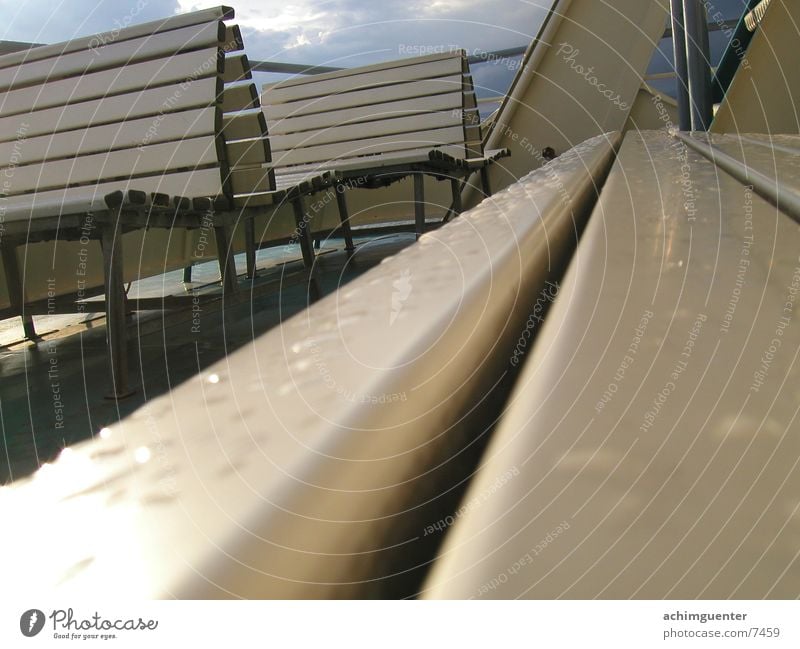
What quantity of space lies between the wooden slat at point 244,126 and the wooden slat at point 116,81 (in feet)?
0.52

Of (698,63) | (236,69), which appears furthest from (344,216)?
(698,63)

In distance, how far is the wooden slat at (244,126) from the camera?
222 centimetres

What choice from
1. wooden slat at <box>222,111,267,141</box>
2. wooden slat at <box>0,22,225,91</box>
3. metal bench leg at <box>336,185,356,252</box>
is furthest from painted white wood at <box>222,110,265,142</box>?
metal bench leg at <box>336,185,356,252</box>

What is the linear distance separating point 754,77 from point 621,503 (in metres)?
2.40

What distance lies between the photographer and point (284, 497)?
0.09 m

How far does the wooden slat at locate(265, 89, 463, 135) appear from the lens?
145 inches

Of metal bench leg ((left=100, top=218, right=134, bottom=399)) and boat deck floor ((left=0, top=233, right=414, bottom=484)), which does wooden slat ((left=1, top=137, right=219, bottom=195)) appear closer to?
boat deck floor ((left=0, top=233, right=414, bottom=484))

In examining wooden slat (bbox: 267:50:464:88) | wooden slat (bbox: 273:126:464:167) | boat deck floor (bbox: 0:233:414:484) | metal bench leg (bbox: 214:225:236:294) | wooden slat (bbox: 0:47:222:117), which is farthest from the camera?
wooden slat (bbox: 267:50:464:88)

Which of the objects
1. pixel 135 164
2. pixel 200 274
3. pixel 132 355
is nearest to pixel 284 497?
pixel 132 355

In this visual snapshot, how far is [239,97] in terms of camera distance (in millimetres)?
2410

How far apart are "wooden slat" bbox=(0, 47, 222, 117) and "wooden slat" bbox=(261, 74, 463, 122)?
174cm

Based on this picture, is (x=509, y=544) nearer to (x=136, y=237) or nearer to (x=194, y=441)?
(x=194, y=441)

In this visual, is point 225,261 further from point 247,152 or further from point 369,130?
point 369,130

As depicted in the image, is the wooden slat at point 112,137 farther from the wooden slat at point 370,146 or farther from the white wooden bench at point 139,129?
the wooden slat at point 370,146
